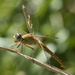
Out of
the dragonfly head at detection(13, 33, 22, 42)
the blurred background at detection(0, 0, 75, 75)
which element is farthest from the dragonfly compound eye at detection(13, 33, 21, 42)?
the blurred background at detection(0, 0, 75, 75)

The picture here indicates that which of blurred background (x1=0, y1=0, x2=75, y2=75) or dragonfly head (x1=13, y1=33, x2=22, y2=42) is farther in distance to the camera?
blurred background (x1=0, y1=0, x2=75, y2=75)

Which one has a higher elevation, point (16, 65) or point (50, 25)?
point (50, 25)

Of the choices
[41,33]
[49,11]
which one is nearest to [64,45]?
[41,33]

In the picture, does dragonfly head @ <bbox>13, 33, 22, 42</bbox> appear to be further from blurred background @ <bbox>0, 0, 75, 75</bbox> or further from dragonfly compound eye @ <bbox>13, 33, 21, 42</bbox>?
blurred background @ <bbox>0, 0, 75, 75</bbox>

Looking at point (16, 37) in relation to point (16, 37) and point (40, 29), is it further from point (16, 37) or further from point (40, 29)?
point (40, 29)

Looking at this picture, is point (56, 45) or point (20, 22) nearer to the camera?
point (56, 45)

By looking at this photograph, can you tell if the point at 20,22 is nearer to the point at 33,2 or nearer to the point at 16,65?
the point at 33,2

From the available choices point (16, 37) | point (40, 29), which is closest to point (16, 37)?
point (16, 37)

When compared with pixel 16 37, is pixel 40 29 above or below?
below
